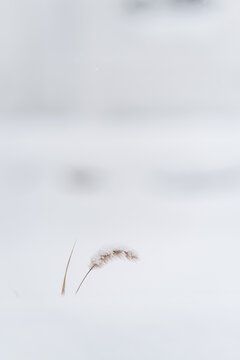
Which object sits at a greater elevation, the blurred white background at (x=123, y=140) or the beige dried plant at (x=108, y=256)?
the blurred white background at (x=123, y=140)

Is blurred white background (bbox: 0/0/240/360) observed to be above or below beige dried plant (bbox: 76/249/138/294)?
above

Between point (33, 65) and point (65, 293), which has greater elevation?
point (33, 65)

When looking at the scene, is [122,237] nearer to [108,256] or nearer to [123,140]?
[108,256]

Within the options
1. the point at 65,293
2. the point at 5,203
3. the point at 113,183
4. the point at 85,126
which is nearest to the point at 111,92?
the point at 85,126

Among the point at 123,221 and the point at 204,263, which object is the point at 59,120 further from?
the point at 204,263
